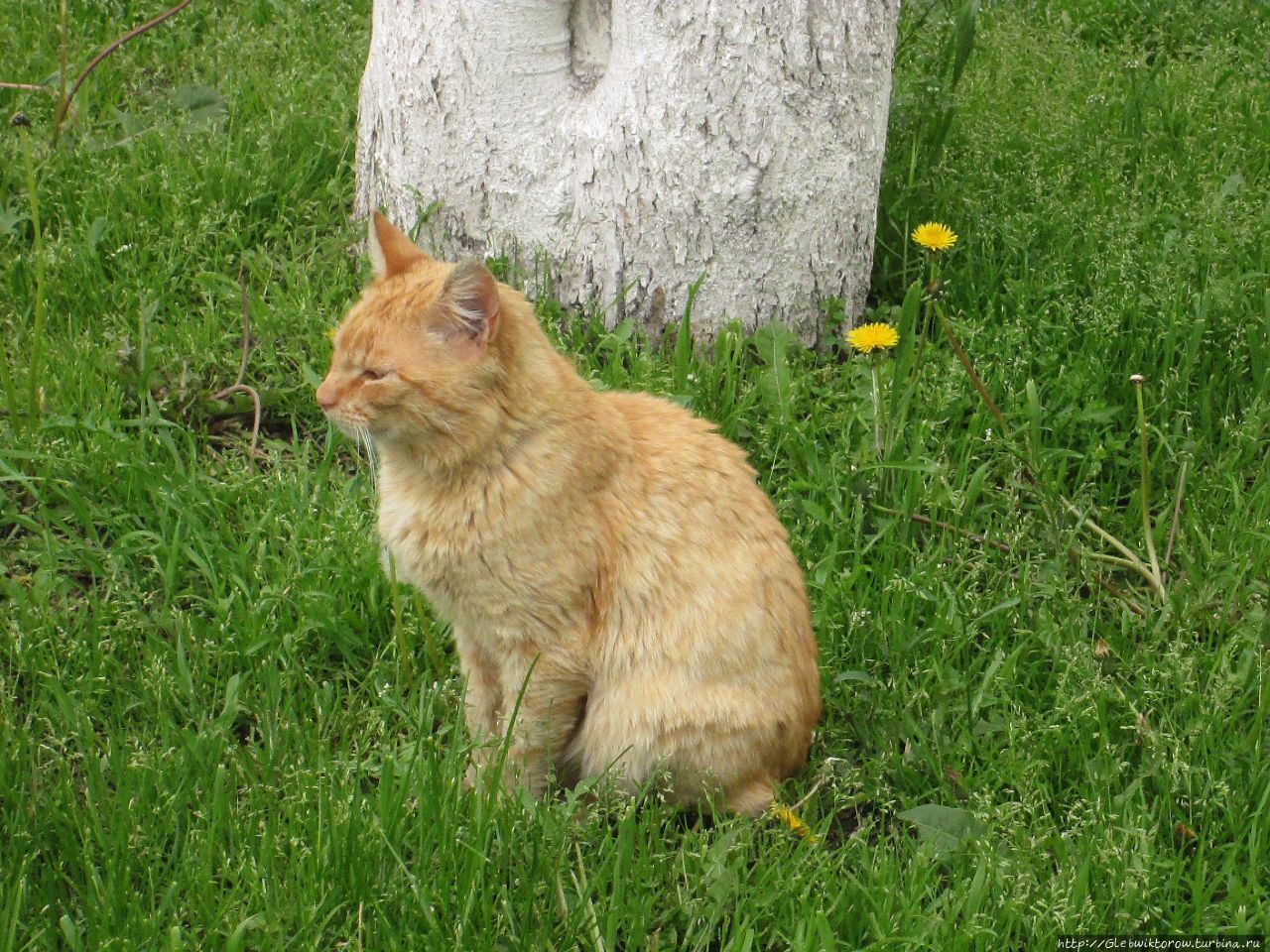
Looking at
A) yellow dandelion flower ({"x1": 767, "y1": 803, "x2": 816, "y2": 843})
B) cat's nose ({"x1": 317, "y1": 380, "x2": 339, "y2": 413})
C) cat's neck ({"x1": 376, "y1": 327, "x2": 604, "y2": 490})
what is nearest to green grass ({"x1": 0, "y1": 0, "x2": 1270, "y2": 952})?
yellow dandelion flower ({"x1": 767, "y1": 803, "x2": 816, "y2": 843})

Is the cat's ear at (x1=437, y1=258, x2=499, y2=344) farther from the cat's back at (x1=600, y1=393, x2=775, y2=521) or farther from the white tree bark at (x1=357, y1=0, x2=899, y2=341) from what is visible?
the white tree bark at (x1=357, y1=0, x2=899, y2=341)

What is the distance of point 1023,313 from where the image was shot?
418 cm

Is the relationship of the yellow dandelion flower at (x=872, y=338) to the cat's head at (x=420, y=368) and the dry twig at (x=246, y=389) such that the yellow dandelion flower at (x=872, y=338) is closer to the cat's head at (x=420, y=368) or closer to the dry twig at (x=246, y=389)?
the cat's head at (x=420, y=368)

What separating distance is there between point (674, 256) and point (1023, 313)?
1077mm

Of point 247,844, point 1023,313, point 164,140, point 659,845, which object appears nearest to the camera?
point 247,844

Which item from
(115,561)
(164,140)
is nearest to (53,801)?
(115,561)

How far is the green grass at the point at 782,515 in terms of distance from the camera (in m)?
2.63

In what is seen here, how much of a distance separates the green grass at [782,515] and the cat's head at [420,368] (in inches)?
20.8

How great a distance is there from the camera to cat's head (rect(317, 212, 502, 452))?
2.74m

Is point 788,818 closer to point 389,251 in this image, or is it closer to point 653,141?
point 389,251

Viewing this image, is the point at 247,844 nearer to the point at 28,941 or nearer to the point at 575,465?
the point at 28,941

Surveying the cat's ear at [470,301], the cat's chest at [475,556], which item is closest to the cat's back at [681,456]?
the cat's chest at [475,556]

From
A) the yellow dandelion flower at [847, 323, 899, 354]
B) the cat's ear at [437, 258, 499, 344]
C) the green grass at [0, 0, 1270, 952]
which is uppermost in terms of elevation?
the cat's ear at [437, 258, 499, 344]

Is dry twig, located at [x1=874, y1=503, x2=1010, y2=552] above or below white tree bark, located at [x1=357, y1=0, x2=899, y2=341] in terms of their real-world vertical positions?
A: below
